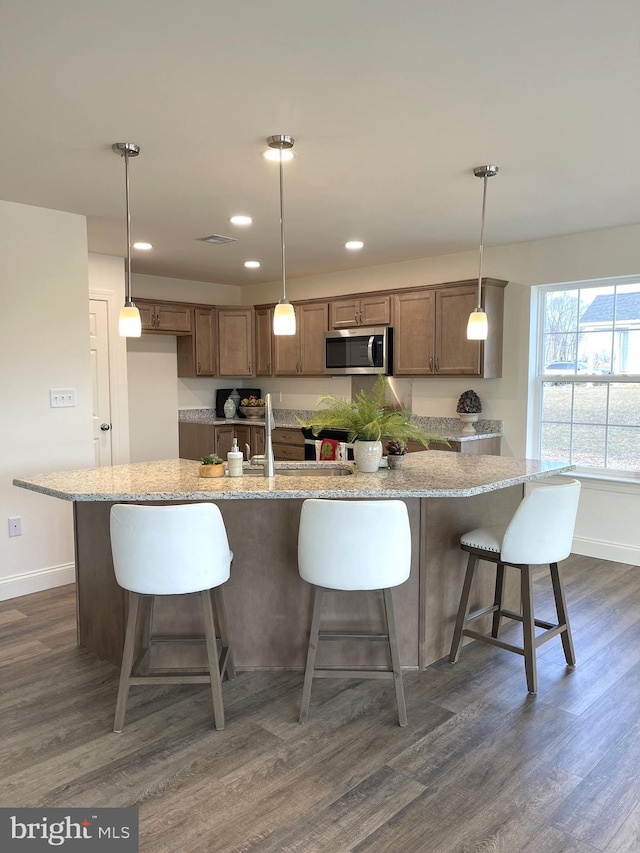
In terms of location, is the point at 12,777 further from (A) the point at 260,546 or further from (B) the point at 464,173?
(B) the point at 464,173

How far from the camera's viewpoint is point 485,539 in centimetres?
287

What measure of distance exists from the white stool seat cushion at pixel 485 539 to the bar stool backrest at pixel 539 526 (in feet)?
0.20

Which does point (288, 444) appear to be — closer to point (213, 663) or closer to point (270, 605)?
point (270, 605)

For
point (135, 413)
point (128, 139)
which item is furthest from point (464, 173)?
point (135, 413)

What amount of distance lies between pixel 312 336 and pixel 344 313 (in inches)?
19.0

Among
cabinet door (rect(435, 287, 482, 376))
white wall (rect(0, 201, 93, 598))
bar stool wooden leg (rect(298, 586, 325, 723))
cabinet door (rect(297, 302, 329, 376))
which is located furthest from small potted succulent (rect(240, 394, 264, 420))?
bar stool wooden leg (rect(298, 586, 325, 723))

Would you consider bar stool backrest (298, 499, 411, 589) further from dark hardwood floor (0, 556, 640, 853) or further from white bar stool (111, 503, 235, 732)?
A: dark hardwood floor (0, 556, 640, 853)

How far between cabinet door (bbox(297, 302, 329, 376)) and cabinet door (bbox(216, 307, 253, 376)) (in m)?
0.74

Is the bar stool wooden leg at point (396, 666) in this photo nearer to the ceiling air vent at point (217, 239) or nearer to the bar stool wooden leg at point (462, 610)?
the bar stool wooden leg at point (462, 610)

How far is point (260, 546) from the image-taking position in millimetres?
2879

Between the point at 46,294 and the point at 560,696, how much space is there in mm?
3757

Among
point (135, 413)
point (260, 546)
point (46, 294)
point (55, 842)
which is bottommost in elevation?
point (55, 842)

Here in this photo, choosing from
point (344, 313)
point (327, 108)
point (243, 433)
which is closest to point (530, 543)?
point (327, 108)

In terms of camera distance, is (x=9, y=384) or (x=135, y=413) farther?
(x=135, y=413)
